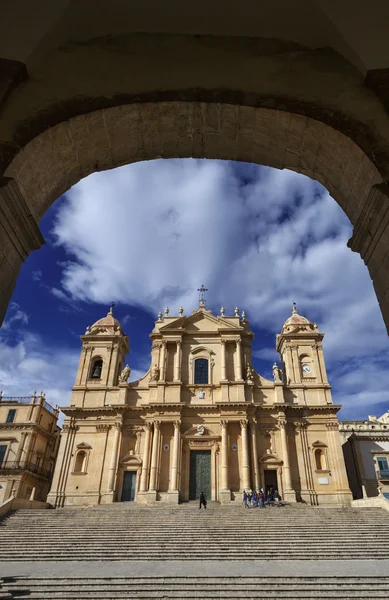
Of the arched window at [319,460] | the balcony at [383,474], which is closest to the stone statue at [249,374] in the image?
the arched window at [319,460]

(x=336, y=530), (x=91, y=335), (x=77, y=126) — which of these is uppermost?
(x=91, y=335)

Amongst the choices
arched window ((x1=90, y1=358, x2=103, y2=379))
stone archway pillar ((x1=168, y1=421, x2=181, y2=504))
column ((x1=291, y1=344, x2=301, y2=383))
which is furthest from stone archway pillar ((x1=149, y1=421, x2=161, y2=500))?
column ((x1=291, y1=344, x2=301, y2=383))

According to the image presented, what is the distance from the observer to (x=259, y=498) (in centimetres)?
1923

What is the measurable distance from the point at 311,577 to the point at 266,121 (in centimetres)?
891

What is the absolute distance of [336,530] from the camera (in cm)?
1464

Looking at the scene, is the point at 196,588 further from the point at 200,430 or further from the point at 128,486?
the point at 128,486

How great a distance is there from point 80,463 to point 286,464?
11.7m

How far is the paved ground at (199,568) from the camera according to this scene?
9055 mm

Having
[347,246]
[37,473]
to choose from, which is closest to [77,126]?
[347,246]

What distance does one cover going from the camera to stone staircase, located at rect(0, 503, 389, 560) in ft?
39.2

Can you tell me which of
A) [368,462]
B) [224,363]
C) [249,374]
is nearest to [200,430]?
[224,363]

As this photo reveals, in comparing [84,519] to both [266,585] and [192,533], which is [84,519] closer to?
[192,533]

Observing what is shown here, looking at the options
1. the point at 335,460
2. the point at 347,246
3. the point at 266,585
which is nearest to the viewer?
the point at 347,246

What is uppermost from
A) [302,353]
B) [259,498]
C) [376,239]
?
[302,353]
